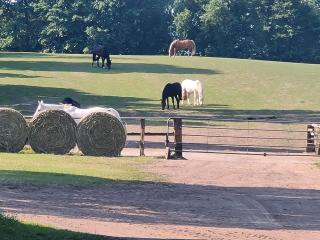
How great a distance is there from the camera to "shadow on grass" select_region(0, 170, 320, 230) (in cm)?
1684

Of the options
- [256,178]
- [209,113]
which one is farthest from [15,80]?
[256,178]

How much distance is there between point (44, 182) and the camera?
20.8 meters

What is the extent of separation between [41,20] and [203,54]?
16430mm

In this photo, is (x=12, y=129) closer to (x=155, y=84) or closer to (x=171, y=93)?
(x=171, y=93)

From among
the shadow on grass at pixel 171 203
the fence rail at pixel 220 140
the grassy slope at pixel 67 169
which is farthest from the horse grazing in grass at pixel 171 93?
the shadow on grass at pixel 171 203

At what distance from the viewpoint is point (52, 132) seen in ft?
92.2

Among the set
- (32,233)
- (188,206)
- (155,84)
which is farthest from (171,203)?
(155,84)

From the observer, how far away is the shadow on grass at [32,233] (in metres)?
12.1

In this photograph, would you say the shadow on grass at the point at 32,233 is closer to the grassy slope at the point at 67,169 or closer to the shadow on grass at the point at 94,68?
the grassy slope at the point at 67,169

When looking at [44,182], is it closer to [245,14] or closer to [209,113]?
[209,113]

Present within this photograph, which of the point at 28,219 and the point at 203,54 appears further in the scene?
the point at 203,54

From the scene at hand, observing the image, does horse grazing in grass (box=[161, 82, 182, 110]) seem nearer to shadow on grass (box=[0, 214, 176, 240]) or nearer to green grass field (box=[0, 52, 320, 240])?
green grass field (box=[0, 52, 320, 240])

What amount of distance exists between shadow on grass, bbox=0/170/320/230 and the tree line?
71.6m

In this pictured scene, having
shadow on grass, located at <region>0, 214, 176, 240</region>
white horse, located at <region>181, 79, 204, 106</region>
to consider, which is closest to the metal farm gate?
white horse, located at <region>181, 79, 204, 106</region>
